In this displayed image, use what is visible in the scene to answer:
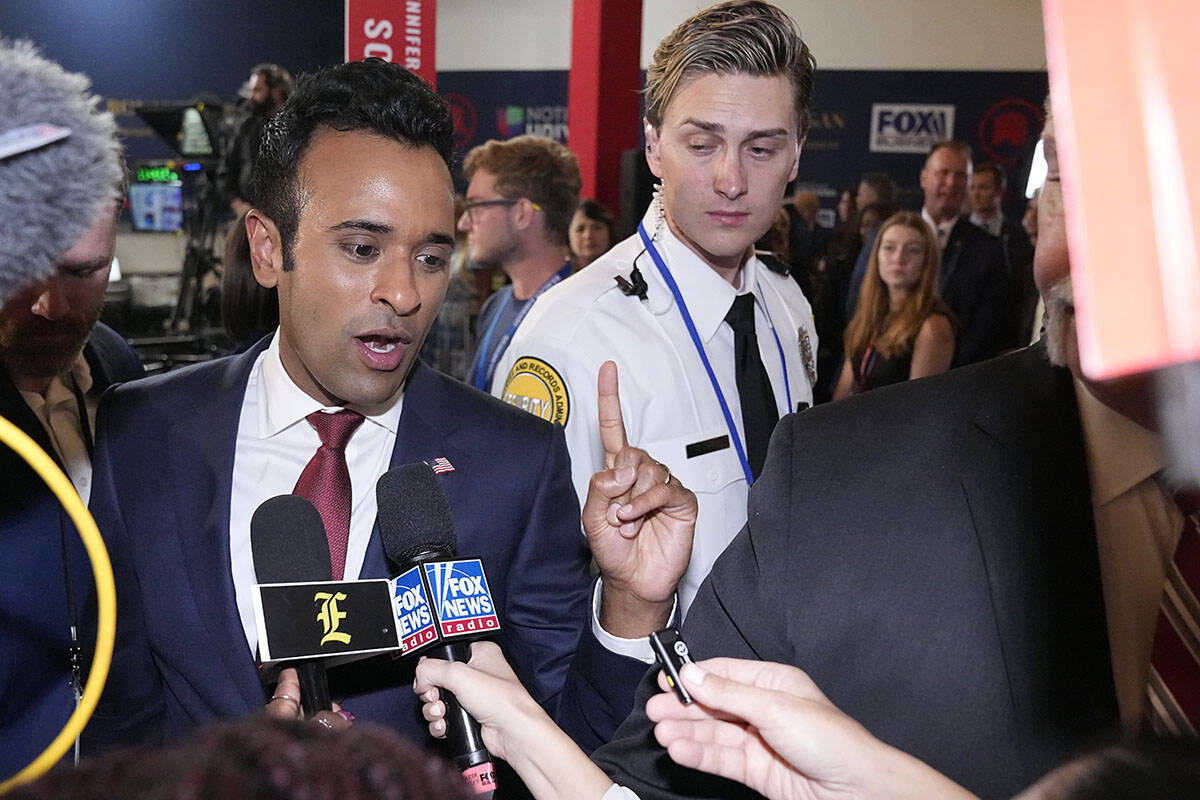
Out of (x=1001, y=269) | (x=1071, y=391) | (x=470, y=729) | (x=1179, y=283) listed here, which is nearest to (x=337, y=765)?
(x=1179, y=283)

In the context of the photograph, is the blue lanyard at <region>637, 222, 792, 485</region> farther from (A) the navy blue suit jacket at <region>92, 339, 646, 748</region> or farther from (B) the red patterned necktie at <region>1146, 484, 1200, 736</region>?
(B) the red patterned necktie at <region>1146, 484, 1200, 736</region>

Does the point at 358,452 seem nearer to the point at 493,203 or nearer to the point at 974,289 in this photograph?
the point at 493,203

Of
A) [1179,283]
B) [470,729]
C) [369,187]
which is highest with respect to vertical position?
[369,187]

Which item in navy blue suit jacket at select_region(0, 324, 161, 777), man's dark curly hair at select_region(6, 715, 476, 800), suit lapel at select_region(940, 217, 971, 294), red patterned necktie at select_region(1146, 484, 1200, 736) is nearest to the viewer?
man's dark curly hair at select_region(6, 715, 476, 800)

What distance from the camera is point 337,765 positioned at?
16.7 inches

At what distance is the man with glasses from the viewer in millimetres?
3809

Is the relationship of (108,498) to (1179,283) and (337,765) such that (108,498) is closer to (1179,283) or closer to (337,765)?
(337,765)

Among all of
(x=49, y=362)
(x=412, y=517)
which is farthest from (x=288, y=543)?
(x=49, y=362)

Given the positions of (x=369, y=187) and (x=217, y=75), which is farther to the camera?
(x=217, y=75)

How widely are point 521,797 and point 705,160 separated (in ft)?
4.40

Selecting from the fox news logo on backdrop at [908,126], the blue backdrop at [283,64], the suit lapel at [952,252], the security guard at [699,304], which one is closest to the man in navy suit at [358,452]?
the security guard at [699,304]

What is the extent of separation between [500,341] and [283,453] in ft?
6.41

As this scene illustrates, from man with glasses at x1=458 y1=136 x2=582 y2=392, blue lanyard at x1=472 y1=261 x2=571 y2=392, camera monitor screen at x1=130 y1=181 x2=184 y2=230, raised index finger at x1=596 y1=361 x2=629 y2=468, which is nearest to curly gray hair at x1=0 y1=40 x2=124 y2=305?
raised index finger at x1=596 y1=361 x2=629 y2=468

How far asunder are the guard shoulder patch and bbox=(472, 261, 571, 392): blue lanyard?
38.1 inches
